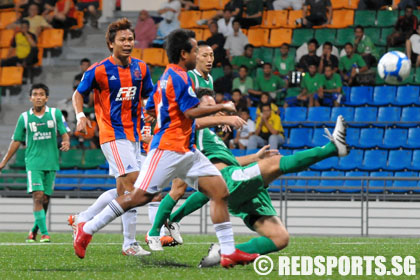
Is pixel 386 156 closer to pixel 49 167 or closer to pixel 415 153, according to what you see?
pixel 415 153

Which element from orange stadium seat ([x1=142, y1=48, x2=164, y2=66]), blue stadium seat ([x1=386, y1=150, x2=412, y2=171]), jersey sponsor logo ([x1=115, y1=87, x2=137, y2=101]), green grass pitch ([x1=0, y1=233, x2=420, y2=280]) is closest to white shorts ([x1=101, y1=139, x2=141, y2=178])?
jersey sponsor logo ([x1=115, y1=87, x2=137, y2=101])

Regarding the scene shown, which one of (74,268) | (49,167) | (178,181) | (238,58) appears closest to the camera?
(74,268)

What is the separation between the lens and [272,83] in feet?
60.3

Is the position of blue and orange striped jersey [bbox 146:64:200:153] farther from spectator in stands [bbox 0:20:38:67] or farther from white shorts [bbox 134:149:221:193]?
spectator in stands [bbox 0:20:38:67]

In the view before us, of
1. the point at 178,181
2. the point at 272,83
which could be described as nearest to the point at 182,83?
the point at 178,181

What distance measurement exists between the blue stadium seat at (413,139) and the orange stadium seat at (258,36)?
16.2 feet

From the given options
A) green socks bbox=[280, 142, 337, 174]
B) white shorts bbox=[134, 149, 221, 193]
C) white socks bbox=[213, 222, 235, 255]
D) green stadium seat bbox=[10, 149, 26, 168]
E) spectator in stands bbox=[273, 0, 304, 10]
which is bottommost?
green stadium seat bbox=[10, 149, 26, 168]

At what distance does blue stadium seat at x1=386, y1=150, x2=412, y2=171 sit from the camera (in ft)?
53.6

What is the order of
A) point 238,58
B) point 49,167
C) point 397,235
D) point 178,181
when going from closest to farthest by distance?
point 178,181, point 49,167, point 397,235, point 238,58

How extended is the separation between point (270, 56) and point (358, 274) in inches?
532

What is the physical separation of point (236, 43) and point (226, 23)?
2.45 ft

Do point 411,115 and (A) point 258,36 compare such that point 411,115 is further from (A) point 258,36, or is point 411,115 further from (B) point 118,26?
(B) point 118,26

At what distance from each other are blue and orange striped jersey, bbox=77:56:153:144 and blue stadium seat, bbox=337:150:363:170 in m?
9.02

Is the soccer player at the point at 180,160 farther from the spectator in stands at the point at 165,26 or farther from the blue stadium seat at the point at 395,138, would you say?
the spectator in stands at the point at 165,26
